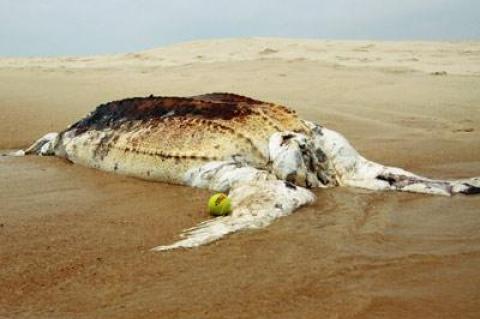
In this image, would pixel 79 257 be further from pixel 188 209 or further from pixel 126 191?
pixel 126 191

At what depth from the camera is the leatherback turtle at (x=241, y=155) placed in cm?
412

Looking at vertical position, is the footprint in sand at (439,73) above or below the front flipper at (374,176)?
above

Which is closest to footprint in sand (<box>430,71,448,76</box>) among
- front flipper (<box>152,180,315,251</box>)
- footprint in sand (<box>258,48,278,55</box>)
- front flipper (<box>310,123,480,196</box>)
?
footprint in sand (<box>258,48,278,55</box>)

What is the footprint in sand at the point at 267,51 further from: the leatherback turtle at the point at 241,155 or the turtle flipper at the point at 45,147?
the leatherback turtle at the point at 241,155

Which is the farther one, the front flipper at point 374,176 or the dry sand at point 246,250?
the front flipper at point 374,176

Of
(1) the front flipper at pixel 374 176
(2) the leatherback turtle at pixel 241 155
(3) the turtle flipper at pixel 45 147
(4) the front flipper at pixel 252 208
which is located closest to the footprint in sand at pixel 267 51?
(3) the turtle flipper at pixel 45 147

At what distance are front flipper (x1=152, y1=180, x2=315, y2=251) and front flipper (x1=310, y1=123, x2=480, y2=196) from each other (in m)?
0.73

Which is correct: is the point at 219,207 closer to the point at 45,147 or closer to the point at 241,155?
the point at 241,155

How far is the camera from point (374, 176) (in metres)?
4.55

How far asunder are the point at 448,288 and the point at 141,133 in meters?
3.67

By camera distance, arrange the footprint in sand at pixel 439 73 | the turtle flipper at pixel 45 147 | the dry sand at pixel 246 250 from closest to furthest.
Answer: the dry sand at pixel 246 250, the turtle flipper at pixel 45 147, the footprint in sand at pixel 439 73

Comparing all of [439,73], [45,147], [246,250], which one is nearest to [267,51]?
[439,73]

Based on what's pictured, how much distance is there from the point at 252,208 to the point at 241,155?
3.69 feet

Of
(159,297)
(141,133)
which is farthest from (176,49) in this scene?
(159,297)
